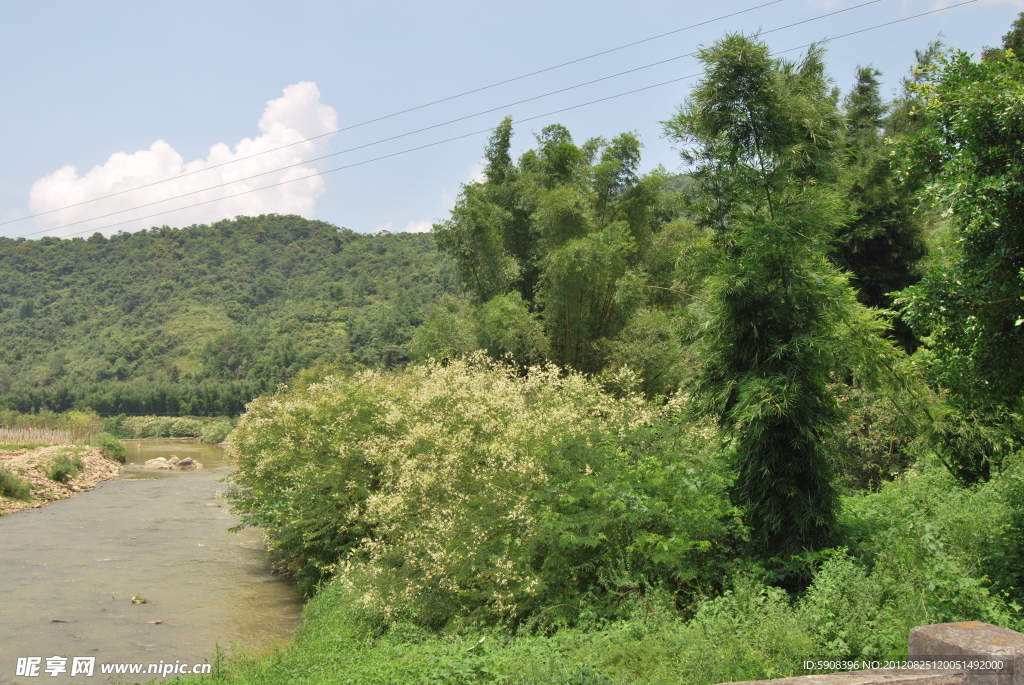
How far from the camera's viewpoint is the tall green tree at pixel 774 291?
6.90 m

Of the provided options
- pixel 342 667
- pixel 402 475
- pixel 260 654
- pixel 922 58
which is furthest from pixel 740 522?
pixel 922 58

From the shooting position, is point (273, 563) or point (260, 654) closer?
point (260, 654)

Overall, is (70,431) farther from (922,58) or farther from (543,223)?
(922,58)

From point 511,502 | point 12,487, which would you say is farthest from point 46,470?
point 511,502

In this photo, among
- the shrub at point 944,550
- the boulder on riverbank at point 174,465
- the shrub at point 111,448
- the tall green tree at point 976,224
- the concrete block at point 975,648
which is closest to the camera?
the concrete block at point 975,648

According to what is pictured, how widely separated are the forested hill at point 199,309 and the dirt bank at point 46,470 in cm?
2004

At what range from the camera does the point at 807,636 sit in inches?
188

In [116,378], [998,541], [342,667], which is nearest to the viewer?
[998,541]

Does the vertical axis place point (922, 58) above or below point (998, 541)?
above

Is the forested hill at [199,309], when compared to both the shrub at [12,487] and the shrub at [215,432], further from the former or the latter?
the shrub at [12,487]

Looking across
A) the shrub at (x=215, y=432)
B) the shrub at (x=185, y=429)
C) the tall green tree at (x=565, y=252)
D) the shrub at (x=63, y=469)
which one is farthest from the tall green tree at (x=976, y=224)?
the shrub at (x=185, y=429)

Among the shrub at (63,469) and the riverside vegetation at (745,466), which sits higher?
the riverside vegetation at (745,466)

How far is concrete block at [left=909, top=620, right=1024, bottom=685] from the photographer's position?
2.99m

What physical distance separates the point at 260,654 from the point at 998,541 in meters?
8.36
